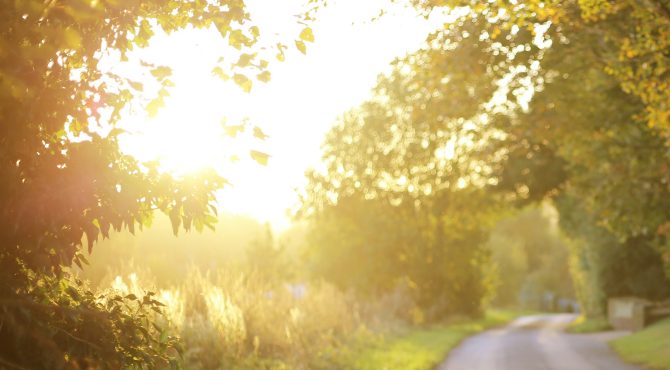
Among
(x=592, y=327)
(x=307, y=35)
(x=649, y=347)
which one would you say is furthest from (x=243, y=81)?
(x=592, y=327)

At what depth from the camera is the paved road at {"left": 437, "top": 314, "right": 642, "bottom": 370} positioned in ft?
57.3

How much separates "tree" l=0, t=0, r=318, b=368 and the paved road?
11768 millimetres

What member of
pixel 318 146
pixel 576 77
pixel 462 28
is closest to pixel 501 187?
pixel 318 146

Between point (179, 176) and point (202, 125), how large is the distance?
54cm

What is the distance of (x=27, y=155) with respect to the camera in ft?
20.8

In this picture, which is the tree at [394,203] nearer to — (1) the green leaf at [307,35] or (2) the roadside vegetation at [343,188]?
(2) the roadside vegetation at [343,188]

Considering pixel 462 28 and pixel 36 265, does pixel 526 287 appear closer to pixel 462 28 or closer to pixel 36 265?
pixel 462 28

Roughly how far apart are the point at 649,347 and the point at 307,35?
15.5 m

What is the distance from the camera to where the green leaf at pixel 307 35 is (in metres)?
7.12

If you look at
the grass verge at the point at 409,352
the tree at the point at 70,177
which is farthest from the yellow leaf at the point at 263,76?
the grass verge at the point at 409,352

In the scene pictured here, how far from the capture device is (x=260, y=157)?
6824mm

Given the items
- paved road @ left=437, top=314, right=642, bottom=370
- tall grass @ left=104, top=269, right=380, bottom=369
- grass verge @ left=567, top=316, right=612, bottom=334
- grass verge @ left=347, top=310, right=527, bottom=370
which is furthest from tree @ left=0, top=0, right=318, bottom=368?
grass verge @ left=567, top=316, right=612, bottom=334

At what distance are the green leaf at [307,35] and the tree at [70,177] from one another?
13 mm

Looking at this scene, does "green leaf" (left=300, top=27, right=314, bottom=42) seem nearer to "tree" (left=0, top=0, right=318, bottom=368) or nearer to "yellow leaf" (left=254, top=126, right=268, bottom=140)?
"tree" (left=0, top=0, right=318, bottom=368)
